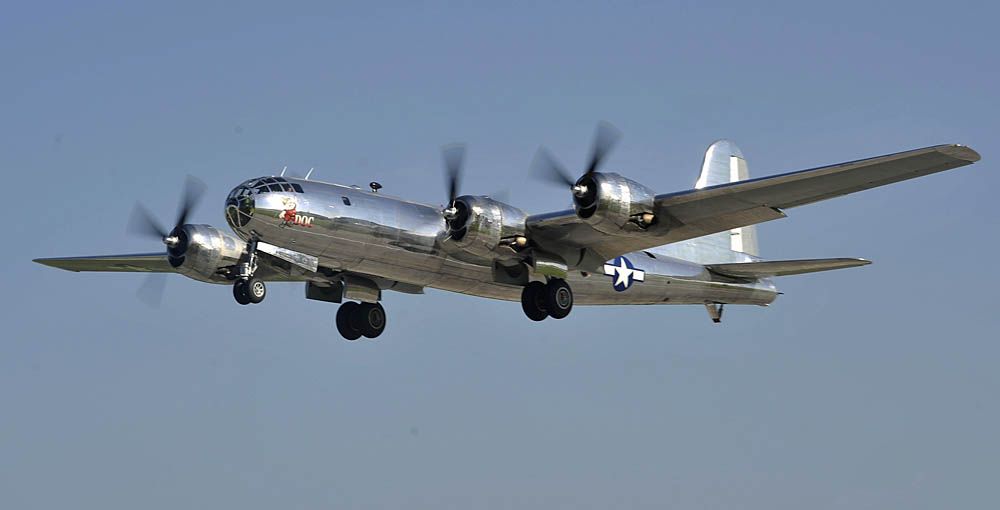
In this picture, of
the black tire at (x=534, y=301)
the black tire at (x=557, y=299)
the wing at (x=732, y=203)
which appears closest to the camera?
the wing at (x=732, y=203)

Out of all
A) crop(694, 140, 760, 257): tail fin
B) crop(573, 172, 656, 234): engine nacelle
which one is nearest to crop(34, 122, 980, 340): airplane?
crop(573, 172, 656, 234): engine nacelle

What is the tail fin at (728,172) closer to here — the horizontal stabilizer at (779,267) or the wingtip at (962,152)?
the horizontal stabilizer at (779,267)

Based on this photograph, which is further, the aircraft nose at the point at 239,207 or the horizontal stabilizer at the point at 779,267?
the horizontal stabilizer at the point at 779,267

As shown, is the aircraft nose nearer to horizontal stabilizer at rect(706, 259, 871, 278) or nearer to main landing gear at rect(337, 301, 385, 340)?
main landing gear at rect(337, 301, 385, 340)

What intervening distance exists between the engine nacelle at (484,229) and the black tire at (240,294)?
173 inches

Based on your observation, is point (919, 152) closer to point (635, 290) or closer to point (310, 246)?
point (635, 290)

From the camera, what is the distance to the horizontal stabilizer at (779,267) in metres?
24.1

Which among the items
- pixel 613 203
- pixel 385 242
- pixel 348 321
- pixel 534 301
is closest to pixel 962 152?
pixel 613 203

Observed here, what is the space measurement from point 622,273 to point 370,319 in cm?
613

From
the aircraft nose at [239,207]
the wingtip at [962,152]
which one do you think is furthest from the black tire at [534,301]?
the wingtip at [962,152]

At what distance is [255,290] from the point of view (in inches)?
946

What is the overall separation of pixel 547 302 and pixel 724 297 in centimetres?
589

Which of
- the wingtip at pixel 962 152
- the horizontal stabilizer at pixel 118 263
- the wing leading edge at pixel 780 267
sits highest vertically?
the wingtip at pixel 962 152

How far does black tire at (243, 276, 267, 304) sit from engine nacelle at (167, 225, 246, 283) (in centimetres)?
167
